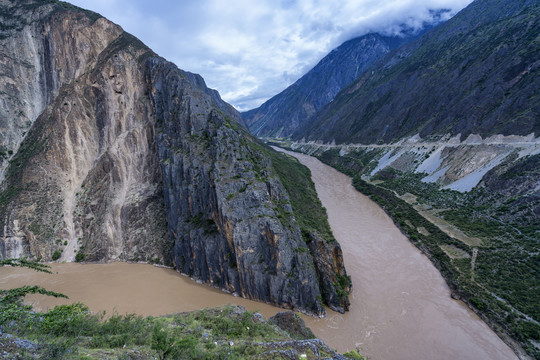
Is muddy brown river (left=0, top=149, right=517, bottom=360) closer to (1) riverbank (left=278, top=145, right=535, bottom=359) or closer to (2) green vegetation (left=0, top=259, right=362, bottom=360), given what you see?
(1) riverbank (left=278, top=145, right=535, bottom=359)

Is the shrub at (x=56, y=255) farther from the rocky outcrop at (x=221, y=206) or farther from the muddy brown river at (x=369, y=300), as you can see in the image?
the rocky outcrop at (x=221, y=206)

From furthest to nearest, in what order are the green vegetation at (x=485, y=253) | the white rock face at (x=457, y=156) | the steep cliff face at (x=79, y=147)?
the white rock face at (x=457, y=156)
the steep cliff face at (x=79, y=147)
the green vegetation at (x=485, y=253)

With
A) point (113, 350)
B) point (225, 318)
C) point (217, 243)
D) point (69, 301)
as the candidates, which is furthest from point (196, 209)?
point (113, 350)

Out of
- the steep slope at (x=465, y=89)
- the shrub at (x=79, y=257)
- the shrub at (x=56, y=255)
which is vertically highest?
the steep slope at (x=465, y=89)

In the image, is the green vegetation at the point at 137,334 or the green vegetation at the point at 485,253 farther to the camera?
the green vegetation at the point at 485,253

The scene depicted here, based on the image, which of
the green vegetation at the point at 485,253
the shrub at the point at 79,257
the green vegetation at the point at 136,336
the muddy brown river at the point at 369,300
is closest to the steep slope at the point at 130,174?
the shrub at the point at 79,257

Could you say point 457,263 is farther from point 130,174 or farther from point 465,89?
point 465,89
